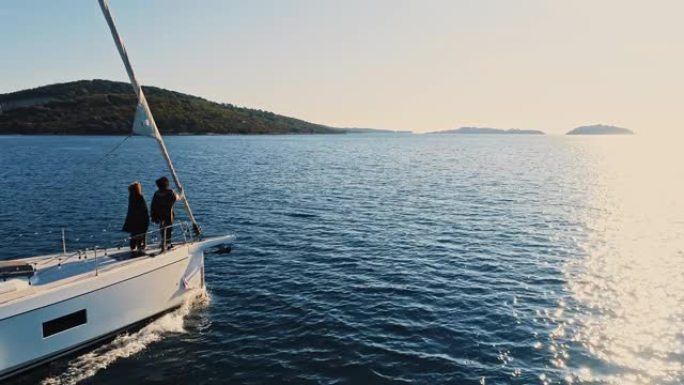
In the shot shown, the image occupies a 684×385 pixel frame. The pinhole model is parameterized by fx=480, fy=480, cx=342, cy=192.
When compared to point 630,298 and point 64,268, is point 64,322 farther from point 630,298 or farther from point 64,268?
point 630,298

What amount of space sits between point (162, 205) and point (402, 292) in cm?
976

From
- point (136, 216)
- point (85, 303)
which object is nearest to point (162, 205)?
point (136, 216)

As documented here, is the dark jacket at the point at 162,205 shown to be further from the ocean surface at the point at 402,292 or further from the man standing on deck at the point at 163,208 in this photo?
the ocean surface at the point at 402,292

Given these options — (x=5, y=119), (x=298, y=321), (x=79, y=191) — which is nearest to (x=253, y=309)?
(x=298, y=321)

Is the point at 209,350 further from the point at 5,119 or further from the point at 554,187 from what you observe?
the point at 5,119

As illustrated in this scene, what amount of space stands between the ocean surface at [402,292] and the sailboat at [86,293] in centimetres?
70

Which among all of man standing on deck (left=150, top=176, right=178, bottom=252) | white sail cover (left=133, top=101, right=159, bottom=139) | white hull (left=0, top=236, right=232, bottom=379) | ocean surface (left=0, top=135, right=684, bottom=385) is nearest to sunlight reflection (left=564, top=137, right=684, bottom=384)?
ocean surface (left=0, top=135, right=684, bottom=385)

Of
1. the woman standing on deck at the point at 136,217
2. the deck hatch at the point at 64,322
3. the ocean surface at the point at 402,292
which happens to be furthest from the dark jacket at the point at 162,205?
the deck hatch at the point at 64,322

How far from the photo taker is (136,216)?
16.0 m

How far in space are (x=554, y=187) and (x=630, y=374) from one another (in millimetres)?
44240

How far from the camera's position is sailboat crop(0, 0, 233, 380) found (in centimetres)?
1202

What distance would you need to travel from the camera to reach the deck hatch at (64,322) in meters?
12.6

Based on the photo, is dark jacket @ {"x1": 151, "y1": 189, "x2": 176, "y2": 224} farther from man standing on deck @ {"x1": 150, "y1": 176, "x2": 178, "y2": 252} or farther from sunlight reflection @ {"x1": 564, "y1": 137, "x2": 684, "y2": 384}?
sunlight reflection @ {"x1": 564, "y1": 137, "x2": 684, "y2": 384}

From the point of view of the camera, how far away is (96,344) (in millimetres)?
14016
